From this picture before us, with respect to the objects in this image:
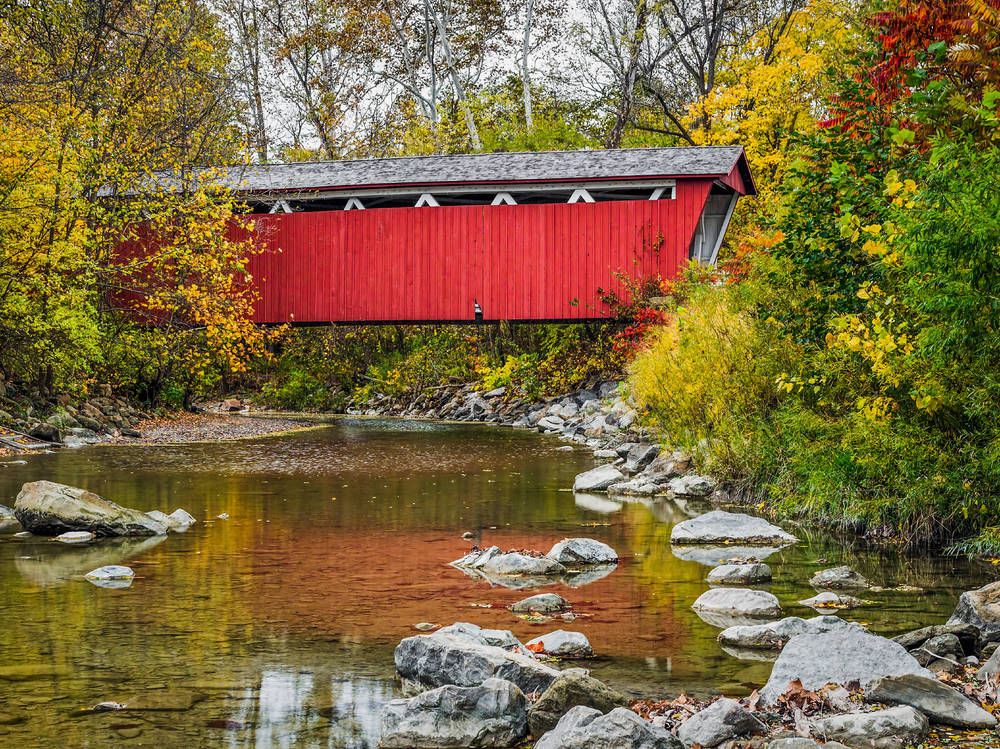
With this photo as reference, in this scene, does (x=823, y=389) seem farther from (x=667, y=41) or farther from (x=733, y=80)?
(x=667, y=41)

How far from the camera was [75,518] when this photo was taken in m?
7.27

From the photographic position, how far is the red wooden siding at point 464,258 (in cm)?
1769

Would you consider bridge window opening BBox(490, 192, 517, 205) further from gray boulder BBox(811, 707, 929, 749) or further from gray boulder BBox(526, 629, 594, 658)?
gray boulder BBox(811, 707, 929, 749)

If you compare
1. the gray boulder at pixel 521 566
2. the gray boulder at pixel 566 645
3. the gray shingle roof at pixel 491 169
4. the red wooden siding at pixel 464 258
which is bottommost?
the gray boulder at pixel 521 566

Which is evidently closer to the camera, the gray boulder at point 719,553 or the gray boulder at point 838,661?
the gray boulder at point 838,661

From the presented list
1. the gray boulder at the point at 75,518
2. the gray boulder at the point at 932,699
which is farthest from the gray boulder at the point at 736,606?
the gray boulder at the point at 75,518

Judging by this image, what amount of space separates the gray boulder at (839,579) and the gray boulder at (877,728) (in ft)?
7.75

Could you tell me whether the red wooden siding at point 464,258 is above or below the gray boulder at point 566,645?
above

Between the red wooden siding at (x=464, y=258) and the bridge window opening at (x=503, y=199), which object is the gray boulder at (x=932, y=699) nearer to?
the red wooden siding at (x=464, y=258)

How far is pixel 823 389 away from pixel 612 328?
13330 millimetres

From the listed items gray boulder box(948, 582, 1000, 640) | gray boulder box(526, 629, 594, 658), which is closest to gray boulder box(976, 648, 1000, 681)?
gray boulder box(948, 582, 1000, 640)

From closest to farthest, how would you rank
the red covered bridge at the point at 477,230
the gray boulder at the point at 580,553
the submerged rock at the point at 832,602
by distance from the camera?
the submerged rock at the point at 832,602, the gray boulder at the point at 580,553, the red covered bridge at the point at 477,230

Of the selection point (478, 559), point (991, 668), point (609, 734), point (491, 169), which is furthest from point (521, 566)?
point (491, 169)

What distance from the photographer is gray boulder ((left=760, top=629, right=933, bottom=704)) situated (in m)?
3.65
